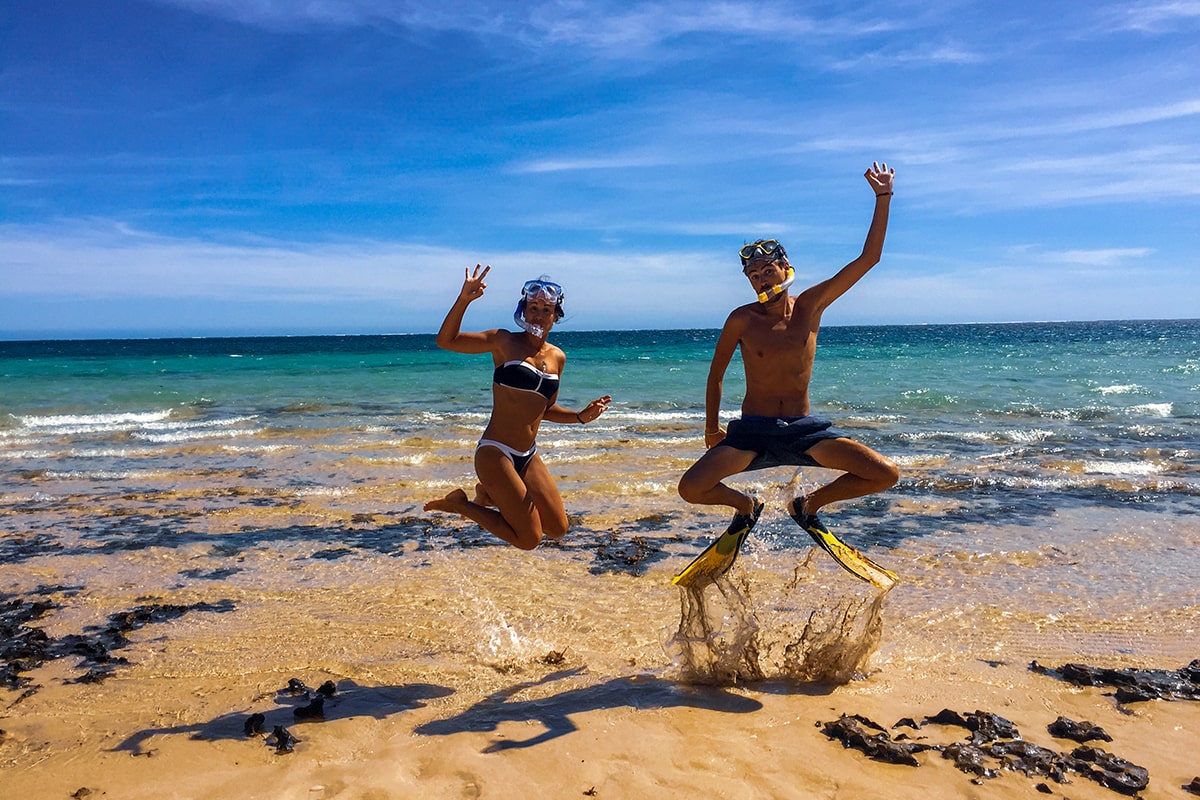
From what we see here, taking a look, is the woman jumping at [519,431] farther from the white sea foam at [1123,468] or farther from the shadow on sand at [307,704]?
the white sea foam at [1123,468]

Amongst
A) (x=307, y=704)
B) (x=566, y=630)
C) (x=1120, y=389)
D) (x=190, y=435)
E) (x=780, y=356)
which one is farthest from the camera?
(x=1120, y=389)

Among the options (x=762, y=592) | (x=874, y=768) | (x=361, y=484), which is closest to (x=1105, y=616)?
(x=762, y=592)

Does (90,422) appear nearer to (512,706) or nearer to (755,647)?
(512,706)

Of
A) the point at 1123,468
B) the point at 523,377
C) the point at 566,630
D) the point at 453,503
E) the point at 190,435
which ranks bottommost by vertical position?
the point at 566,630

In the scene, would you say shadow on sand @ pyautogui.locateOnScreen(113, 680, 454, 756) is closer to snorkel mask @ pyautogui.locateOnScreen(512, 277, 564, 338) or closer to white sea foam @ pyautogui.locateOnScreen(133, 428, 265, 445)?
snorkel mask @ pyautogui.locateOnScreen(512, 277, 564, 338)

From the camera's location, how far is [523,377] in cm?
655

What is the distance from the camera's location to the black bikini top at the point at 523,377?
6539mm

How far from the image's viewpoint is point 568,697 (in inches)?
220

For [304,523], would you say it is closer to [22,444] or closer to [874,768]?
[874,768]

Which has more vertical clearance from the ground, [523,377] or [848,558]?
[523,377]

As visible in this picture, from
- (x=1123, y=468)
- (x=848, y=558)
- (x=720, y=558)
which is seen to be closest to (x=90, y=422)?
(x=720, y=558)

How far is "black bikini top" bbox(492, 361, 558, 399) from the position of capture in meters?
6.54

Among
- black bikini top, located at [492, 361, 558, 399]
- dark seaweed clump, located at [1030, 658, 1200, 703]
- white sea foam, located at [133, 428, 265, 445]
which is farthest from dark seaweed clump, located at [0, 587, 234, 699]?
white sea foam, located at [133, 428, 265, 445]

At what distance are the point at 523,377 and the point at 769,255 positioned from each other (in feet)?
6.83
